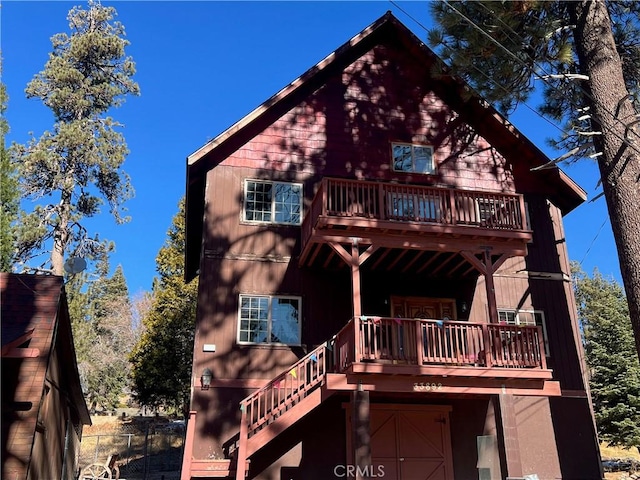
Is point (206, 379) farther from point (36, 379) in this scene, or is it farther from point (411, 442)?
point (411, 442)

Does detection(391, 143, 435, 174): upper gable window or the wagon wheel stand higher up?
detection(391, 143, 435, 174): upper gable window

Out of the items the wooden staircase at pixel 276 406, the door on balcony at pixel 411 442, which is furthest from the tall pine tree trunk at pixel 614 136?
the wooden staircase at pixel 276 406

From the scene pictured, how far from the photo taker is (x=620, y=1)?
43.3ft

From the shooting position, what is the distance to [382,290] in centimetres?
1423

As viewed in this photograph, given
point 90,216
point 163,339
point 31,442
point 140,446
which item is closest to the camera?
point 31,442

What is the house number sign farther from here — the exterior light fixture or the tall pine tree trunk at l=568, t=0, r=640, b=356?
the exterior light fixture

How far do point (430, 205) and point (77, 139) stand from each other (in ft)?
69.5

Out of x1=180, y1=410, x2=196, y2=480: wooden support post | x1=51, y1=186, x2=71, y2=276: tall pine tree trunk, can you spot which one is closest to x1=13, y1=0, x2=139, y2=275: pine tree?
x1=51, y1=186, x2=71, y2=276: tall pine tree trunk

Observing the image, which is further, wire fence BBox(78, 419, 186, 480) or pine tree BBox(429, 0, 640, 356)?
wire fence BBox(78, 419, 186, 480)

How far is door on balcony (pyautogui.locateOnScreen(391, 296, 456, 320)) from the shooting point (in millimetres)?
14219

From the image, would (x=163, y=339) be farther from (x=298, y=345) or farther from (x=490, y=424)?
(x=490, y=424)

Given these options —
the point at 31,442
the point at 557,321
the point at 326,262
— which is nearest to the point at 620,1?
the point at 557,321

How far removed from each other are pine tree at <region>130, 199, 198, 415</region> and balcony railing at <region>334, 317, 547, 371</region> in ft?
46.2

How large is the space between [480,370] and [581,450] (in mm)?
4535
